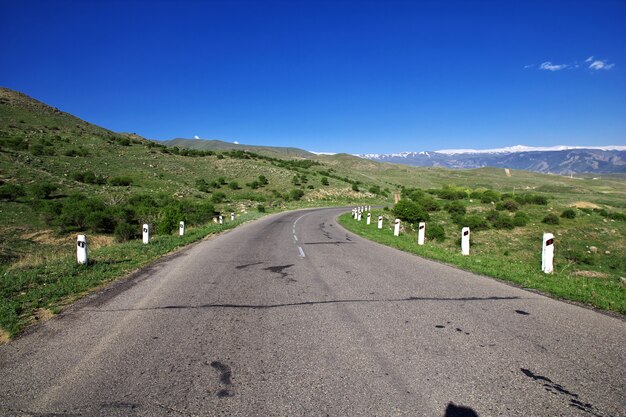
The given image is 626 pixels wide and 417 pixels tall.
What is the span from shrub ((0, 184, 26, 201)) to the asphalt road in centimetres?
A: 2583

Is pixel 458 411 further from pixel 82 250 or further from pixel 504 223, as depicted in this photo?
pixel 504 223

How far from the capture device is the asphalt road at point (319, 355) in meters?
3.14

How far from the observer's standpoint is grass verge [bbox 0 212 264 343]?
5.61 meters

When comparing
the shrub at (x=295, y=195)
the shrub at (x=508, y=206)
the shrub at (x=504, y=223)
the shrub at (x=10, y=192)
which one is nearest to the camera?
the shrub at (x=10, y=192)

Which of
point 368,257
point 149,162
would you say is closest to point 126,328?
point 368,257

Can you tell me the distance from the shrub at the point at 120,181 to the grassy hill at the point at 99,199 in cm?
18

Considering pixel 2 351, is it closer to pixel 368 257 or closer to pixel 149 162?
pixel 368 257

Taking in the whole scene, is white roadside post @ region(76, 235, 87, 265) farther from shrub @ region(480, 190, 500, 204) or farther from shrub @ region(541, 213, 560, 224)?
shrub @ region(480, 190, 500, 204)

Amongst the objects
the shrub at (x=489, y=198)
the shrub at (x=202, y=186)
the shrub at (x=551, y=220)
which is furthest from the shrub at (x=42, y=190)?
the shrub at (x=489, y=198)

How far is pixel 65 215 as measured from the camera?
885 inches

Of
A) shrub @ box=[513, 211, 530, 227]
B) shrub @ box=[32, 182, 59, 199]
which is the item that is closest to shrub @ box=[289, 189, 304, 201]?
shrub @ box=[513, 211, 530, 227]

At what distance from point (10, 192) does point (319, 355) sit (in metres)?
31.3

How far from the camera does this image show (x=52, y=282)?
7785 mm

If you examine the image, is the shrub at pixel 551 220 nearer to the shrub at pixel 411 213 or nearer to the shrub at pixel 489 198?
the shrub at pixel 411 213
